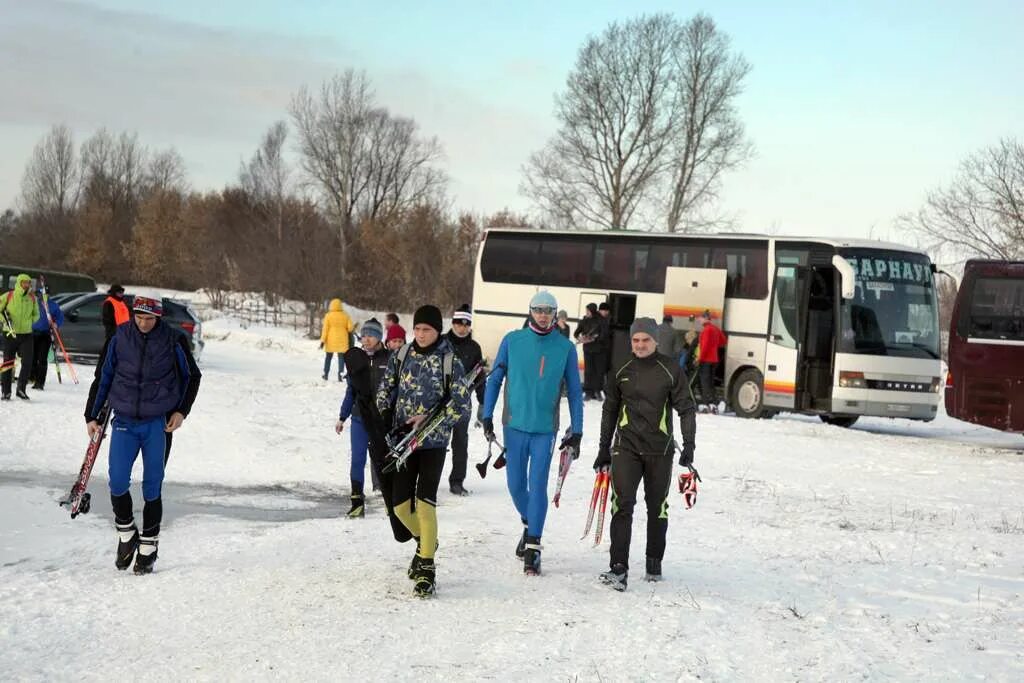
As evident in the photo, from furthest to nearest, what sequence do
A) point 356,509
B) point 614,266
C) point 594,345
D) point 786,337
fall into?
point 614,266 → point 594,345 → point 786,337 → point 356,509

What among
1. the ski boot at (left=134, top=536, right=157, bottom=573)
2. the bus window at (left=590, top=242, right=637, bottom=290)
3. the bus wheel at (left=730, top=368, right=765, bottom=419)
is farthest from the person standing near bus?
the ski boot at (left=134, top=536, right=157, bottom=573)

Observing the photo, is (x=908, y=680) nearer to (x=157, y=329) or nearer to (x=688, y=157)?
(x=157, y=329)

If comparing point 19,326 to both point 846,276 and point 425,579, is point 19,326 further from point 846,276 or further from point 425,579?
point 846,276

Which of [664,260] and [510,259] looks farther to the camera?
[510,259]

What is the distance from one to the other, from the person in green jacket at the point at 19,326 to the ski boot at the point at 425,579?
11.9 metres

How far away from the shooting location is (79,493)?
8.16 metres

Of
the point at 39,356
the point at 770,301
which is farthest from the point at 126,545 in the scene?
the point at 770,301

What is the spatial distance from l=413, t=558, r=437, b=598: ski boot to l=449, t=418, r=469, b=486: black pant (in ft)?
15.6

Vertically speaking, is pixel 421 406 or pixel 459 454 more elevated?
pixel 421 406

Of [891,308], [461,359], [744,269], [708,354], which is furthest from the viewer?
[744,269]

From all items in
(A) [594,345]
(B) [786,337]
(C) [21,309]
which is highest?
(B) [786,337]

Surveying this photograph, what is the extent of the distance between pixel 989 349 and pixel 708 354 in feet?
17.5

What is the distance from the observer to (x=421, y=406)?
7082mm

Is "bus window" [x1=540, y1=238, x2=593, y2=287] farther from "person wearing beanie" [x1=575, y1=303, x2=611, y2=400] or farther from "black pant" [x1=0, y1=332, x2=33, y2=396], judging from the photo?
"black pant" [x1=0, y1=332, x2=33, y2=396]
